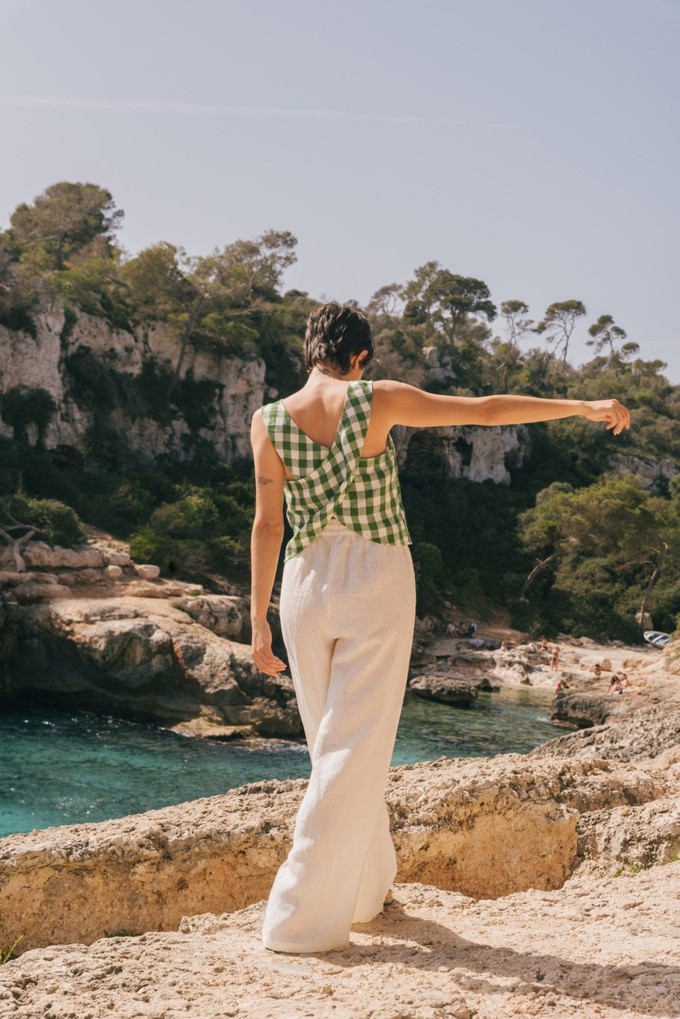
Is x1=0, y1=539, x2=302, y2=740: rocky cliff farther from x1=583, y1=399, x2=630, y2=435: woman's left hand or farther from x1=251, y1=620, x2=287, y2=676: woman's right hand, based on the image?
x1=583, y1=399, x2=630, y2=435: woman's left hand

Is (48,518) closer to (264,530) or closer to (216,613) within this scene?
(216,613)

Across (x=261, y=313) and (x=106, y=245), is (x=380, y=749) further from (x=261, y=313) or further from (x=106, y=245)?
(x=106, y=245)

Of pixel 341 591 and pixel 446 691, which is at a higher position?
pixel 341 591

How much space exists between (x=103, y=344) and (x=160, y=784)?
994 inches

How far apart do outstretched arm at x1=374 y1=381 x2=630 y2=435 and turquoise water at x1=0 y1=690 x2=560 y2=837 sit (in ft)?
38.2

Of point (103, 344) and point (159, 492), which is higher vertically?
point (103, 344)

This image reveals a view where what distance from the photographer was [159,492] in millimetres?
34875

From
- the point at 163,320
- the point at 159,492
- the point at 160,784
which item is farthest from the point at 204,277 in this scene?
the point at 160,784

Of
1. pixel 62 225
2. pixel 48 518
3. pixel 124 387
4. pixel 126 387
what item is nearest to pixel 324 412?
pixel 48 518

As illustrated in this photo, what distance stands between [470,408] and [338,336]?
53 cm

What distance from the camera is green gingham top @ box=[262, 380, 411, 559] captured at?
2.85 meters

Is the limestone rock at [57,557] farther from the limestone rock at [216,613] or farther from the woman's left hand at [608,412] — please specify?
the woman's left hand at [608,412]

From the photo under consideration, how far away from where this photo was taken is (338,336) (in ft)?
9.96

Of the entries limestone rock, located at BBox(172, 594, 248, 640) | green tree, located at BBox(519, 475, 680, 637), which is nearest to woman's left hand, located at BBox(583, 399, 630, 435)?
limestone rock, located at BBox(172, 594, 248, 640)
